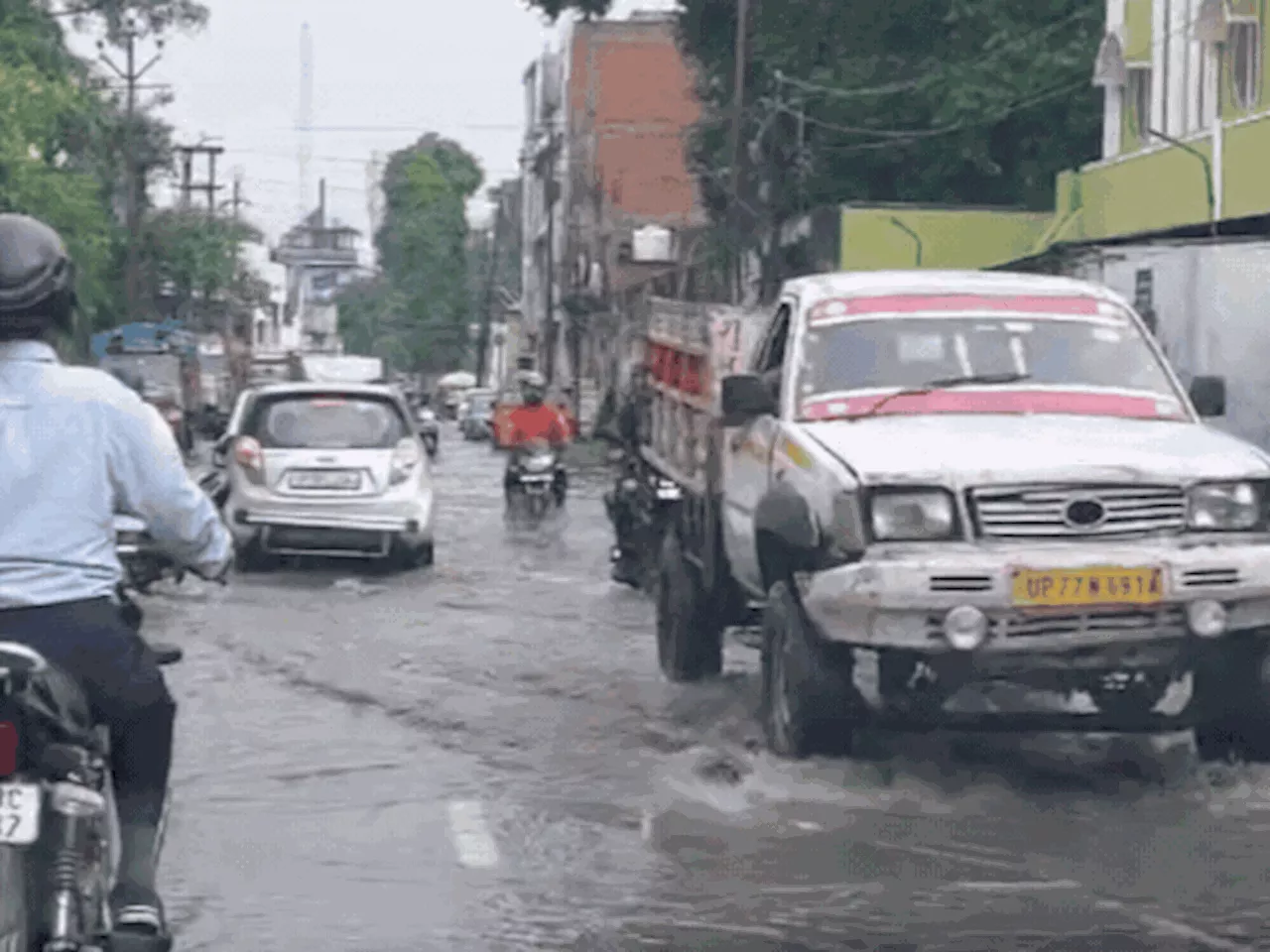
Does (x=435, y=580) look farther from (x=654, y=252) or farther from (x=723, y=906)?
(x=654, y=252)

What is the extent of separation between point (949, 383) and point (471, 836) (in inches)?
130

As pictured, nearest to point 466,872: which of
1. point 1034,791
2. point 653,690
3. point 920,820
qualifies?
point 920,820

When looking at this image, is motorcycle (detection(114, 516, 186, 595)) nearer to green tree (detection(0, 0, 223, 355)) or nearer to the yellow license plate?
the yellow license plate

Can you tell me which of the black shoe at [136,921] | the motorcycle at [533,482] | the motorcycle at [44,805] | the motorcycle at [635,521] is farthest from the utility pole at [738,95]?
the motorcycle at [44,805]

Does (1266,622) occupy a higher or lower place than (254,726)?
higher

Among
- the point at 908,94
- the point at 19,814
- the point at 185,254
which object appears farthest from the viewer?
the point at 185,254

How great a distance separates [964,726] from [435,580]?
11.7 metres

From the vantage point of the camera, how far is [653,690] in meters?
14.5

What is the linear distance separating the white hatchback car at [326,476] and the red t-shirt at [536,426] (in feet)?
26.5

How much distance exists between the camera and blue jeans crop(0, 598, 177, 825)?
5.77m

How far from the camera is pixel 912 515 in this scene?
10.6 m

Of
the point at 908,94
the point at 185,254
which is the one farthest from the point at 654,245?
the point at 908,94

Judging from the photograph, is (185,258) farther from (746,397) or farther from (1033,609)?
(1033,609)

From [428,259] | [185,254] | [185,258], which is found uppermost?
[185,254]
